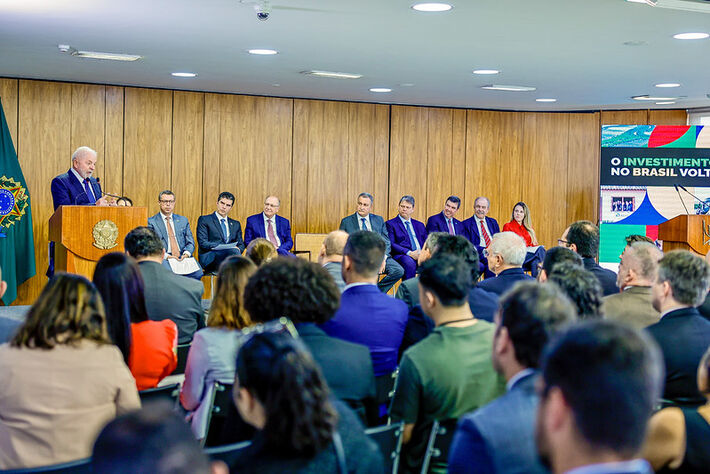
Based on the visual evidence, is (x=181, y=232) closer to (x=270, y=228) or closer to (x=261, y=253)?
(x=270, y=228)

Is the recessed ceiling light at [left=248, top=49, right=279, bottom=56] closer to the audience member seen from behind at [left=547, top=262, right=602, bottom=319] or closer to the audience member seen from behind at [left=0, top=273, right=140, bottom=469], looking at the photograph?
the audience member seen from behind at [left=547, top=262, right=602, bottom=319]

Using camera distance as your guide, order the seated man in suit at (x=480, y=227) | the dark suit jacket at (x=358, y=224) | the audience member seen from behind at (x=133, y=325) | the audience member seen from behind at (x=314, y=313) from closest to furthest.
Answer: the audience member seen from behind at (x=314, y=313)
the audience member seen from behind at (x=133, y=325)
the dark suit jacket at (x=358, y=224)
the seated man in suit at (x=480, y=227)

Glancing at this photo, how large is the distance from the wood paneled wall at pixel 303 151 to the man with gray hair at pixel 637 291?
7709mm

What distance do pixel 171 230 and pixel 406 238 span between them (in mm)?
3069

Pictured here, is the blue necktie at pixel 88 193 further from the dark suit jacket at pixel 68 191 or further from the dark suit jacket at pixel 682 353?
the dark suit jacket at pixel 682 353

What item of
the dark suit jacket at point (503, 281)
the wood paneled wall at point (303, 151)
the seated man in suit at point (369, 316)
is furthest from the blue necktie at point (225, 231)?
the seated man in suit at point (369, 316)

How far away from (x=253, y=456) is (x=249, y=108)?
388 inches

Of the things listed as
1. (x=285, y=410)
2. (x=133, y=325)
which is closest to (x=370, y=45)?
(x=133, y=325)

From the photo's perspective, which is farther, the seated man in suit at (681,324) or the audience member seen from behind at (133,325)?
the audience member seen from behind at (133,325)

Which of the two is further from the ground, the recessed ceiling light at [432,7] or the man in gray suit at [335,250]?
the recessed ceiling light at [432,7]

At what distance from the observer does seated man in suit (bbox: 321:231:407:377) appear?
3.42 metres

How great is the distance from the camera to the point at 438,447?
8.37 feet

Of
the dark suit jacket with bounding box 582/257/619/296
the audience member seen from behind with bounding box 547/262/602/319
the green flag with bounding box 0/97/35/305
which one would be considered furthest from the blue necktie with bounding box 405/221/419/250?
the audience member seen from behind with bounding box 547/262/602/319

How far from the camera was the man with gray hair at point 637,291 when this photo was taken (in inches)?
155
